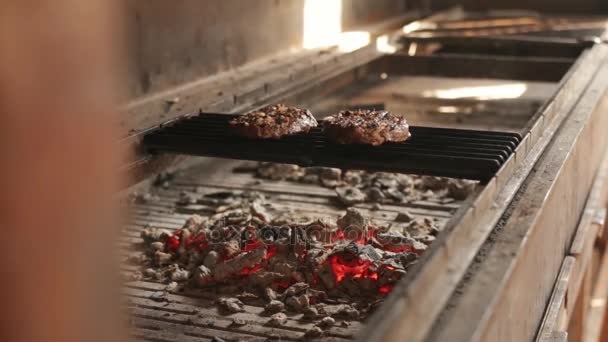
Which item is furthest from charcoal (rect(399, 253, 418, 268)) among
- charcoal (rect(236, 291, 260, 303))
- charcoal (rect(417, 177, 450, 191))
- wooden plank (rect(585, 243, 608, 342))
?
wooden plank (rect(585, 243, 608, 342))

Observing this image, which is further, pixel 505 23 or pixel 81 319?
pixel 505 23

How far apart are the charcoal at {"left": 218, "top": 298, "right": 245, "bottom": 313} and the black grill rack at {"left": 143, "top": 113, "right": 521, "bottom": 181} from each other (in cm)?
64

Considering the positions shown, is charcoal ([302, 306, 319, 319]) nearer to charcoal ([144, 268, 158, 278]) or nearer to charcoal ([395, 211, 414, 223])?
charcoal ([144, 268, 158, 278])

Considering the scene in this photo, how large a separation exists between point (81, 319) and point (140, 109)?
385 centimetres

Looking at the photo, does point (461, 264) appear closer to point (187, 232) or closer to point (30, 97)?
point (30, 97)

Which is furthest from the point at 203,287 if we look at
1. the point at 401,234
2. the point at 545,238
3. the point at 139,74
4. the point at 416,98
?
the point at 416,98

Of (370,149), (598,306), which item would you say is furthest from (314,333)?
(598,306)

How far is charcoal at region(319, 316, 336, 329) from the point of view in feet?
10.5

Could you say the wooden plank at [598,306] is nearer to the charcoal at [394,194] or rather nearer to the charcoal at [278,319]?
the charcoal at [394,194]

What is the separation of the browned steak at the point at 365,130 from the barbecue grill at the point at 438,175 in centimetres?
4

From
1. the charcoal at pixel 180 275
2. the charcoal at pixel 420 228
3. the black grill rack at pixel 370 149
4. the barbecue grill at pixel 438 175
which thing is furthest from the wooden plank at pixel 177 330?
the charcoal at pixel 420 228

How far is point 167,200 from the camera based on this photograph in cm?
493

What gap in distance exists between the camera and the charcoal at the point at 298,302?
131 inches

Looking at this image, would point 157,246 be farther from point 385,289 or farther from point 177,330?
point 385,289
